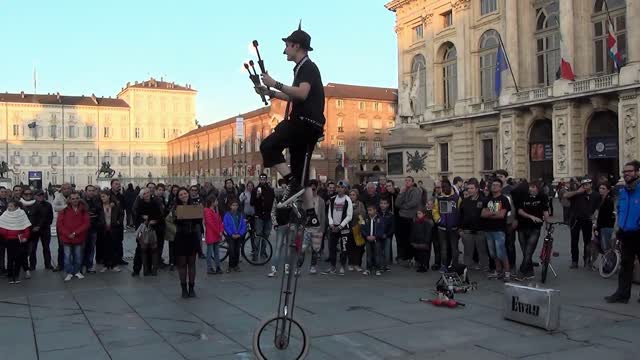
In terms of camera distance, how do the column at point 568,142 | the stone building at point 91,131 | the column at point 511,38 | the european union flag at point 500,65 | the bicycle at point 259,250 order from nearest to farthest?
the bicycle at point 259,250 < the column at point 568,142 < the european union flag at point 500,65 < the column at point 511,38 < the stone building at point 91,131

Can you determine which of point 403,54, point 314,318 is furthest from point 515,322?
point 403,54

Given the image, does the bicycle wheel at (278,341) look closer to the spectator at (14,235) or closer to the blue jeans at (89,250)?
the spectator at (14,235)

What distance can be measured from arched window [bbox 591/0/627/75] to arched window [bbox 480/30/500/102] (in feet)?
27.0

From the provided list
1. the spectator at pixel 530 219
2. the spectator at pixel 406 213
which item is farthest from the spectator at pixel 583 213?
the spectator at pixel 406 213

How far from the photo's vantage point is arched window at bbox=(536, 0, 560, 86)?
41.5 metres

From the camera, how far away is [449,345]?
21.7 ft

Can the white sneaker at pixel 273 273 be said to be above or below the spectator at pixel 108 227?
below

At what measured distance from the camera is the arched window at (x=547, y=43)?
41469 mm

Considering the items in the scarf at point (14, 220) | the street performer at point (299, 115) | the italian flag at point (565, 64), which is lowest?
the scarf at point (14, 220)

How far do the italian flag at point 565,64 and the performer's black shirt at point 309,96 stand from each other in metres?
37.3

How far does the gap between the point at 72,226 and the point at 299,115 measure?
898 cm

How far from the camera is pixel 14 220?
12414 millimetres

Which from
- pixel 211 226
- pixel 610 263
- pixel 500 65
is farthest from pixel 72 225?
pixel 500 65

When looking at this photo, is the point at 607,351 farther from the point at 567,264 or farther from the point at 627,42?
the point at 627,42
